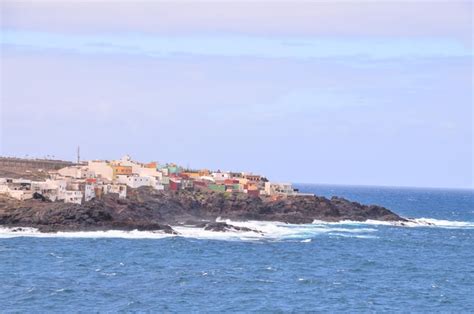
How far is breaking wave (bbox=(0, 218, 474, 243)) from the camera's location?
9669 cm

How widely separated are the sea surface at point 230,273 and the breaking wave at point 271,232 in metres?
0.24

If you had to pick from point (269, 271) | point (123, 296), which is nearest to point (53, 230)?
point (269, 271)

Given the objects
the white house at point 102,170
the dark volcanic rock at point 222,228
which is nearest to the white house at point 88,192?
the dark volcanic rock at point 222,228

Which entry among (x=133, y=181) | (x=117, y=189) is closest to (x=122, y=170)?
(x=133, y=181)

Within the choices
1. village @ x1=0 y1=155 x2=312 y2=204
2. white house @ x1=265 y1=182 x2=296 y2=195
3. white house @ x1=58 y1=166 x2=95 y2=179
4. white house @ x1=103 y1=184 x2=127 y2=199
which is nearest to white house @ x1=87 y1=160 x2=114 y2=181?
village @ x1=0 y1=155 x2=312 y2=204

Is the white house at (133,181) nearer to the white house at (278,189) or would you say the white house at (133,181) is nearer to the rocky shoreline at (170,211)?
the rocky shoreline at (170,211)

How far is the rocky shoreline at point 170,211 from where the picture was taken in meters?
100

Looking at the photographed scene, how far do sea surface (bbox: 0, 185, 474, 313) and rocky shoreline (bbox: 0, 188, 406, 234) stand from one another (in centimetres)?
337

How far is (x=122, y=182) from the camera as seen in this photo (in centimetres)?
13288

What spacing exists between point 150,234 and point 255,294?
3824cm

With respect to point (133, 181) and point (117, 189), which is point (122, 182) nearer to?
point (133, 181)

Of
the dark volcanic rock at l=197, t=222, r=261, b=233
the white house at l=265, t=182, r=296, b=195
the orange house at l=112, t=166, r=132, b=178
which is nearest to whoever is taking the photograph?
the dark volcanic rock at l=197, t=222, r=261, b=233

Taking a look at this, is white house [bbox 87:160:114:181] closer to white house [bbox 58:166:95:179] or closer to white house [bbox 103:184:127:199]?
white house [bbox 58:166:95:179]

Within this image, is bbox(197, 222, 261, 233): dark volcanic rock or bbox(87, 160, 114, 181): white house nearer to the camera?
bbox(197, 222, 261, 233): dark volcanic rock
